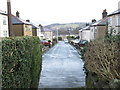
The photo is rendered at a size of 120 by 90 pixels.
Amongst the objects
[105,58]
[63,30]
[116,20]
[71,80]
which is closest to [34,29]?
[116,20]

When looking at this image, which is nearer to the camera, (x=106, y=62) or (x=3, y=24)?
(x=106, y=62)

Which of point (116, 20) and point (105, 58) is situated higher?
point (116, 20)

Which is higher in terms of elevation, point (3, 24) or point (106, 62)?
point (3, 24)

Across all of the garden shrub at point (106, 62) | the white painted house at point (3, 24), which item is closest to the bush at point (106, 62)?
the garden shrub at point (106, 62)

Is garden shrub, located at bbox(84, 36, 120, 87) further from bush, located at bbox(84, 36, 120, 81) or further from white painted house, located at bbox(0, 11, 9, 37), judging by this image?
white painted house, located at bbox(0, 11, 9, 37)

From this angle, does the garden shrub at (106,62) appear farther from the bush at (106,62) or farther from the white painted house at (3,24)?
the white painted house at (3,24)

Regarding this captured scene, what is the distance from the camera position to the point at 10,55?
13.7 feet

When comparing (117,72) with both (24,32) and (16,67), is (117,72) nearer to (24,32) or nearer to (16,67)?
(16,67)

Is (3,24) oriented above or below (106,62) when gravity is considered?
above

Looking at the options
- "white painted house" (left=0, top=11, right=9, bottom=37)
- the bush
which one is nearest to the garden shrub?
the bush

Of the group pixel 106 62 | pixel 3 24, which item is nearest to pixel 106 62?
pixel 106 62

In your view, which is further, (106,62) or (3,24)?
(3,24)

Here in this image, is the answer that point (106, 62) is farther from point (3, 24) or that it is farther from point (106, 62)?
point (3, 24)

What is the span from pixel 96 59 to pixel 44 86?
11.9 ft
